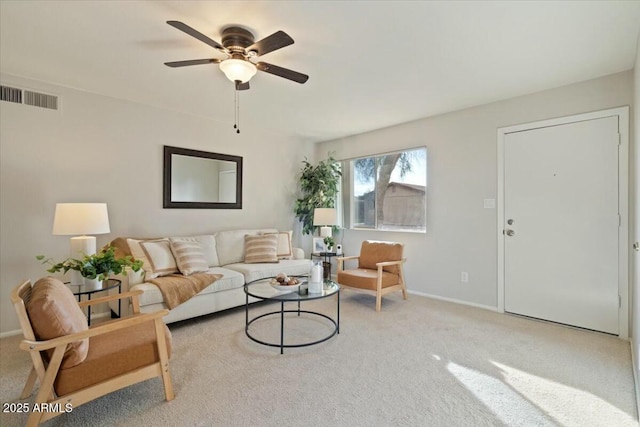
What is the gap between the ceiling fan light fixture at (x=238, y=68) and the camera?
225 cm

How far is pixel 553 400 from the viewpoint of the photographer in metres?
1.93

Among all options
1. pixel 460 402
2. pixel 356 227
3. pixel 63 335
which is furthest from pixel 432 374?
pixel 356 227

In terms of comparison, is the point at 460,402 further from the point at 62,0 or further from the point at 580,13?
the point at 62,0

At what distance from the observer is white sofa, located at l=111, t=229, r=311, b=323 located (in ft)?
9.63

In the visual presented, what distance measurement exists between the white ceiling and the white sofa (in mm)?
1677

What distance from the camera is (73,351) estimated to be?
1.61 metres

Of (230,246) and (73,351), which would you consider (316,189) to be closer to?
(230,246)

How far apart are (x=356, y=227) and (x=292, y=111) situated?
7.08ft

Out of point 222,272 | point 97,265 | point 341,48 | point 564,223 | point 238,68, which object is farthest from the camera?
point 222,272

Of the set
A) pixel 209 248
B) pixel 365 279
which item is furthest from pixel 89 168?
pixel 365 279

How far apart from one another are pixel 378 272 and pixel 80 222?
290cm

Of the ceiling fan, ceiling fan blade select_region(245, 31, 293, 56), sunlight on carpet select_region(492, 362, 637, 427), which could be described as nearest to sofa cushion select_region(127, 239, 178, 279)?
the ceiling fan

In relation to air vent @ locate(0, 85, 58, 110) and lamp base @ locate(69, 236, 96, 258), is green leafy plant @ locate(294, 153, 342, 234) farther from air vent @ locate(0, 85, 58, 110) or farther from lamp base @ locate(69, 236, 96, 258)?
air vent @ locate(0, 85, 58, 110)

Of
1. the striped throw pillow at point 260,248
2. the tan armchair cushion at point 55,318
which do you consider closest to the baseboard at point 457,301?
the striped throw pillow at point 260,248
